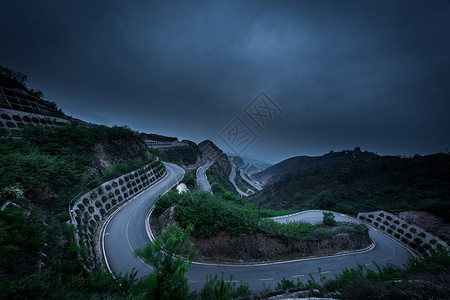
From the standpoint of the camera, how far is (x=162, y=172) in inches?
1058

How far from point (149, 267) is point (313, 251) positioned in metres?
15.3

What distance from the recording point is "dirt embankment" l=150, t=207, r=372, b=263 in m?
11.3

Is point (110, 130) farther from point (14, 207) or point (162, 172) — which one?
point (14, 207)

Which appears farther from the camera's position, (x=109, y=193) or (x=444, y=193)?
(x=444, y=193)

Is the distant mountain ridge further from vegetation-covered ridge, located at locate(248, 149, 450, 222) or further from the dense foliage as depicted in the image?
the dense foliage

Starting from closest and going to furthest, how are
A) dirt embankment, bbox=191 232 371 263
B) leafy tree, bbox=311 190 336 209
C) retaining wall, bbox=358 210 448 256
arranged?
dirt embankment, bbox=191 232 371 263 → retaining wall, bbox=358 210 448 256 → leafy tree, bbox=311 190 336 209

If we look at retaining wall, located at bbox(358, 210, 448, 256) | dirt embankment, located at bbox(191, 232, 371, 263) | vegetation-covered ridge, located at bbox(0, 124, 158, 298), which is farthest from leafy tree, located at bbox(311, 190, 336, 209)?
vegetation-covered ridge, located at bbox(0, 124, 158, 298)

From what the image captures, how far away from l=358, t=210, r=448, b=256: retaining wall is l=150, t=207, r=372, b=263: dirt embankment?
2043cm

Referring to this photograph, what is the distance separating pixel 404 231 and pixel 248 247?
1293 inches

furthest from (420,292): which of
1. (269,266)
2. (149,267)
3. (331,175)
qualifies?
(331,175)

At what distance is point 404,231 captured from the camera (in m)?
23.6

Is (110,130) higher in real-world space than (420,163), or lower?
higher

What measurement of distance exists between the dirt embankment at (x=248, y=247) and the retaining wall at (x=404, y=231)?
20.4 m

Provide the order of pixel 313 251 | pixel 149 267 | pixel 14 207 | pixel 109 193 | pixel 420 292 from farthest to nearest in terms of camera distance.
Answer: pixel 109 193
pixel 313 251
pixel 149 267
pixel 14 207
pixel 420 292
